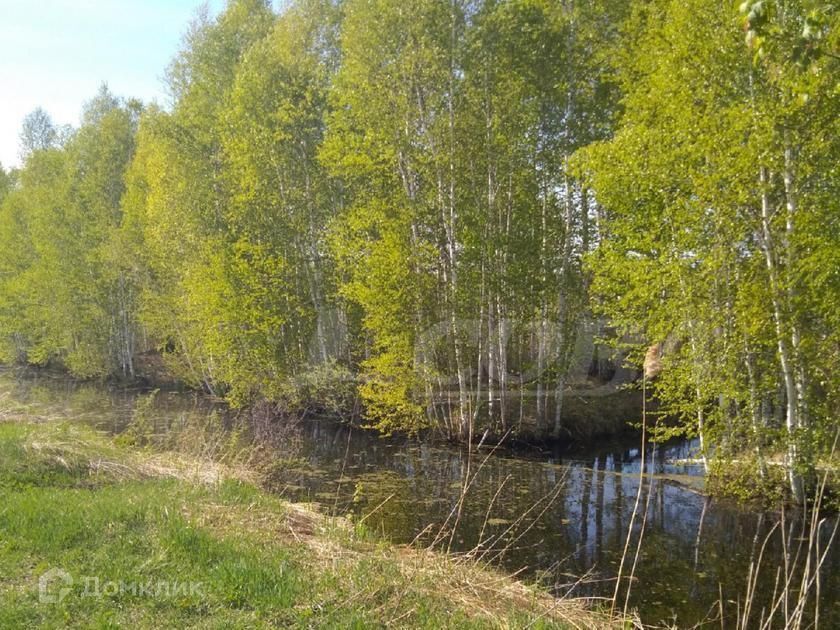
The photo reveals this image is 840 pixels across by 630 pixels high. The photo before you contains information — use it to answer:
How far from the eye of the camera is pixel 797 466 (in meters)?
8.73

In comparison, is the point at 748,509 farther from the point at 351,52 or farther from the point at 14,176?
the point at 14,176

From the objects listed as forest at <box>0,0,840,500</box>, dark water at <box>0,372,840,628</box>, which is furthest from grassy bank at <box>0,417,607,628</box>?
forest at <box>0,0,840,500</box>

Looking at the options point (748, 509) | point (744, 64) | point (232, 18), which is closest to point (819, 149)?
Result: point (744, 64)

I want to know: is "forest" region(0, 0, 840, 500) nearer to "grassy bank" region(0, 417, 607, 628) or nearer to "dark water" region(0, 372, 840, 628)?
"dark water" region(0, 372, 840, 628)

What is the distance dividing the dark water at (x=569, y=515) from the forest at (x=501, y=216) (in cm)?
105

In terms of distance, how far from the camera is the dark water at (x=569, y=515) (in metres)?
6.93

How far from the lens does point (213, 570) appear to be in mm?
4898

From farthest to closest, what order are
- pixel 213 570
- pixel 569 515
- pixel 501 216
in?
pixel 501 216, pixel 569 515, pixel 213 570

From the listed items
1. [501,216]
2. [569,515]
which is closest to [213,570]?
[569,515]

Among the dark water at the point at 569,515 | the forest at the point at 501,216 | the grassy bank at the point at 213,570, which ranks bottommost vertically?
the dark water at the point at 569,515

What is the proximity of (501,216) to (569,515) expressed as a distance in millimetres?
8068

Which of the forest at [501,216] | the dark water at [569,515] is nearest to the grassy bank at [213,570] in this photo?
the dark water at [569,515]

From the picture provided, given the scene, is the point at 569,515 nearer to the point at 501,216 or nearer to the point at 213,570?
the point at 213,570

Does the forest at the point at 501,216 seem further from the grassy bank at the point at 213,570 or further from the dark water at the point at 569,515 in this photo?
the grassy bank at the point at 213,570
